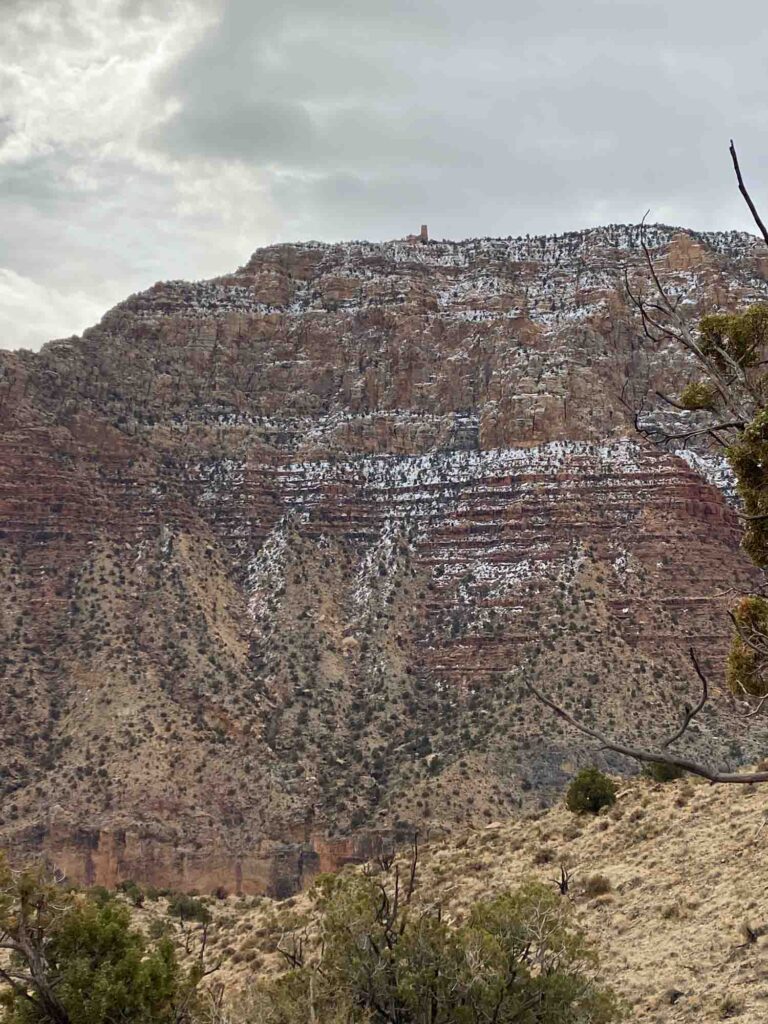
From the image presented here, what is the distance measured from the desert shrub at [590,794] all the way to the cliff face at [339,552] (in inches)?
881

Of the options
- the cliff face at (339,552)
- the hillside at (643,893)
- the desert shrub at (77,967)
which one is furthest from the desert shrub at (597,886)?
the cliff face at (339,552)

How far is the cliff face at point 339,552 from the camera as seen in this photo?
6081cm

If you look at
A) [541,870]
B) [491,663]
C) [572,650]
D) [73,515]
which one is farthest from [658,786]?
[73,515]

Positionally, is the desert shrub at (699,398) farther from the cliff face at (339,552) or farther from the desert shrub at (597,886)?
the cliff face at (339,552)

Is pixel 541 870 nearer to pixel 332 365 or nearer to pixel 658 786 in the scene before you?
pixel 658 786

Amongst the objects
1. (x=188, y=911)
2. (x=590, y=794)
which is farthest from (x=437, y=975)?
(x=188, y=911)

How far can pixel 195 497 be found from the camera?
289 feet

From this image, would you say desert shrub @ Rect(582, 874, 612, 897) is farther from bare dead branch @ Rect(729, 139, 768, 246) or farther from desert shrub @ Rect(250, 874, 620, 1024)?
bare dead branch @ Rect(729, 139, 768, 246)

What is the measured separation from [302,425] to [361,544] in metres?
17.0

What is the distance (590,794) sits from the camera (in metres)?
33.8

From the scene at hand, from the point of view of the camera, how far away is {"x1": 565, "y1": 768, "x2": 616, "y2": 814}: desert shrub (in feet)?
110

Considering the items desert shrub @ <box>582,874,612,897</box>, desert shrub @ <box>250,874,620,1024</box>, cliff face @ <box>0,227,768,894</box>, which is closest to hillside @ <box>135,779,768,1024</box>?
desert shrub @ <box>582,874,612,897</box>

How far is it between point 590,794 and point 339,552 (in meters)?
52.5

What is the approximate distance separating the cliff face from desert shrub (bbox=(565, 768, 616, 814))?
881 inches
